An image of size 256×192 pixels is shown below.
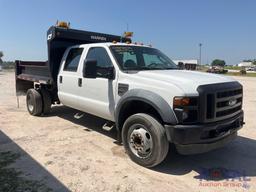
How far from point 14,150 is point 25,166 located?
901 millimetres

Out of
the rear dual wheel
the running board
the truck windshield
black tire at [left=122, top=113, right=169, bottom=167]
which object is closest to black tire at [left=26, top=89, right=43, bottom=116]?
the rear dual wheel

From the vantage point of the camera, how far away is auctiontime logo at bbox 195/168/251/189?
3840 millimetres

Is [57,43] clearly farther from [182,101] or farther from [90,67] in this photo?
[182,101]

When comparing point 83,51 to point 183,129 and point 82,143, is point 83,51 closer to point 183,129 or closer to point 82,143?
point 82,143

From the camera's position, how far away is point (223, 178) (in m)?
4.07

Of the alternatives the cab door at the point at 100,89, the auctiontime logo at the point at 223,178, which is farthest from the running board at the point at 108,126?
the auctiontime logo at the point at 223,178

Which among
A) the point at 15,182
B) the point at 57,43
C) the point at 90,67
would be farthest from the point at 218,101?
the point at 57,43

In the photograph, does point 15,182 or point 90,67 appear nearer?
point 15,182

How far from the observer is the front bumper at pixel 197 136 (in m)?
3.84

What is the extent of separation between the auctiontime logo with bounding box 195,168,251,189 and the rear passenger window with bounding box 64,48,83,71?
3.66 metres

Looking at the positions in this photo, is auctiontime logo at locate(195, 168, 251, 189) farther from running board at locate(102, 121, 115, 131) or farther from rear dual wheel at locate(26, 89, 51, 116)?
rear dual wheel at locate(26, 89, 51, 116)

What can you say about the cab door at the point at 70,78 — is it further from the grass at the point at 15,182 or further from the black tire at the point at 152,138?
the grass at the point at 15,182

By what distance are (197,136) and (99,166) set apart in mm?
1663

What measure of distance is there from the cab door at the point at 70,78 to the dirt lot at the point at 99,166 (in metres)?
0.81
